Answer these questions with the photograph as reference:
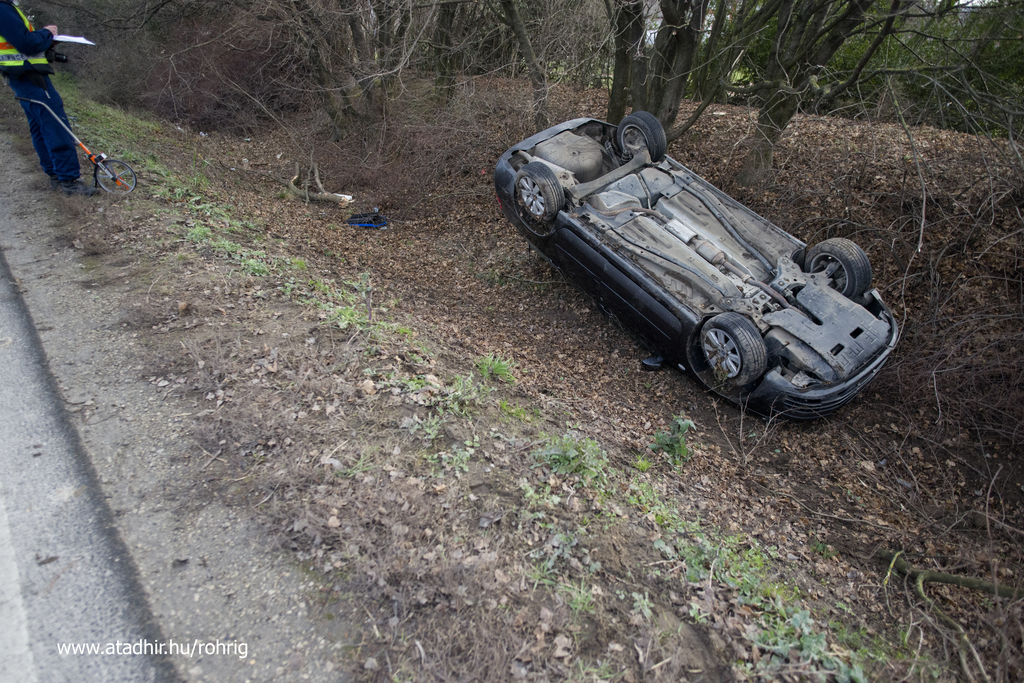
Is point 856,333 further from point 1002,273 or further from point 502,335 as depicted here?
point 502,335

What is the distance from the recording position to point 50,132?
6645 mm

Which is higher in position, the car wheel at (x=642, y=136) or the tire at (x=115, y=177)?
the car wheel at (x=642, y=136)

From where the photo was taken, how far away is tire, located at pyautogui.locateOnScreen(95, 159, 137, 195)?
22.9ft

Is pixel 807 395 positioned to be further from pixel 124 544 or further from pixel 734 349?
pixel 124 544

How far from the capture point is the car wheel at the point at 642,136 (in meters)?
6.70

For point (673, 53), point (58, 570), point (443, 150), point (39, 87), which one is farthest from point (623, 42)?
point (58, 570)

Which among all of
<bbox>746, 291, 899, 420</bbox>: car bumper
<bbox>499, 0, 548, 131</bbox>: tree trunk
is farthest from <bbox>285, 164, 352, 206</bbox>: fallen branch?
<bbox>746, 291, 899, 420</bbox>: car bumper

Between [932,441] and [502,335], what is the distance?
4.32 metres

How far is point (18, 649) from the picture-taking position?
8.32 ft

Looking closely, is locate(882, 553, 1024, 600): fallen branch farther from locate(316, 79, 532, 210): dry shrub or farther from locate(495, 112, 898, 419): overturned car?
locate(316, 79, 532, 210): dry shrub

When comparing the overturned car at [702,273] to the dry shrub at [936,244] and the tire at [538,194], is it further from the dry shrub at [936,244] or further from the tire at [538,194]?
the dry shrub at [936,244]

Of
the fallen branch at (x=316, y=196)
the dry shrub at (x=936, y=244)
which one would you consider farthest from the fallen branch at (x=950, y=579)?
the fallen branch at (x=316, y=196)

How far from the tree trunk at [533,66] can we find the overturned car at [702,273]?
284 centimetres

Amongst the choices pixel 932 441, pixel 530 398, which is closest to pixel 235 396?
pixel 530 398
